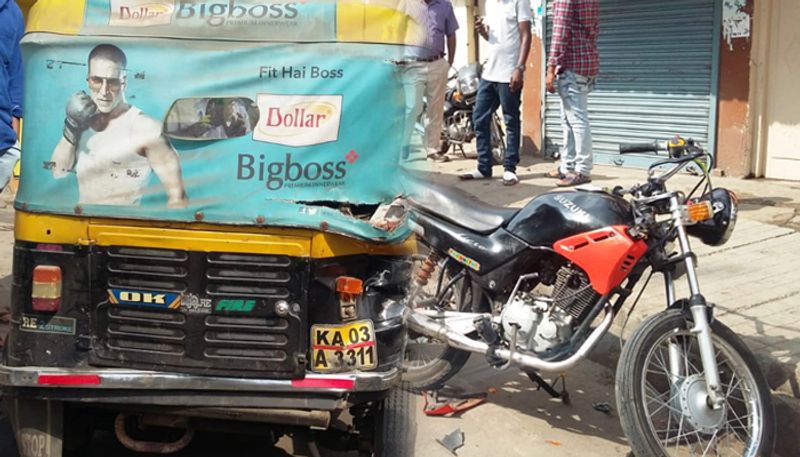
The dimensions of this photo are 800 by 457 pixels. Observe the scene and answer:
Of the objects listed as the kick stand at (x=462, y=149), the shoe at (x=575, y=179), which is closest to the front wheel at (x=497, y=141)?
the kick stand at (x=462, y=149)

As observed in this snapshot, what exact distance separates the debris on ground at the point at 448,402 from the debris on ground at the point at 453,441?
8.9 inches

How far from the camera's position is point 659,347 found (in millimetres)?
3834

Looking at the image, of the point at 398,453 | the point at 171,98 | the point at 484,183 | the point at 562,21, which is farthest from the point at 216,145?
the point at 484,183

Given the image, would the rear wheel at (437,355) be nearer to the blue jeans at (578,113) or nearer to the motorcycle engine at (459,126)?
the blue jeans at (578,113)

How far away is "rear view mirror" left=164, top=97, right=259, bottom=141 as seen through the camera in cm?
328

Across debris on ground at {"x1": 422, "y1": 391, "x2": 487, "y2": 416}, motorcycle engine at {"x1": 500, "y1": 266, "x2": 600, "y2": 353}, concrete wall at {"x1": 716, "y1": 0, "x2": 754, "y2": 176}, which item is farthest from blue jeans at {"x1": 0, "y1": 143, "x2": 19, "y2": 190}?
concrete wall at {"x1": 716, "y1": 0, "x2": 754, "y2": 176}

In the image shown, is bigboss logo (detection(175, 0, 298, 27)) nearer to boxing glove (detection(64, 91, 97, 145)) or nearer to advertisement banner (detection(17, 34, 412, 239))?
advertisement banner (detection(17, 34, 412, 239))

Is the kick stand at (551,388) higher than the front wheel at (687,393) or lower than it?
lower

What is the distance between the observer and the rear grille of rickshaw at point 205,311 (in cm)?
327

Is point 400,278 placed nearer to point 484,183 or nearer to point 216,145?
point 216,145

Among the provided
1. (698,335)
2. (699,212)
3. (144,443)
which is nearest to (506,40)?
(699,212)

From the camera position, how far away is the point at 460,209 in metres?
4.48

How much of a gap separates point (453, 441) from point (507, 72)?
4858mm

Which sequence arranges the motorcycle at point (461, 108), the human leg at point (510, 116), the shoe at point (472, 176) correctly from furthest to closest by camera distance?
the motorcycle at point (461, 108)
the shoe at point (472, 176)
the human leg at point (510, 116)
